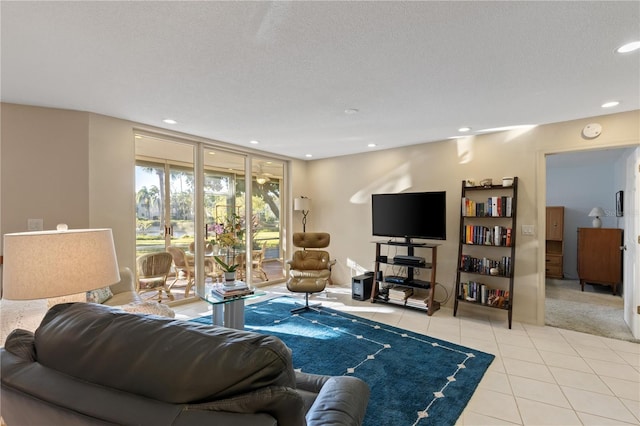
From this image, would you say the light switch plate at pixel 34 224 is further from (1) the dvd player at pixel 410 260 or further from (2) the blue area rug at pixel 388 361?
(1) the dvd player at pixel 410 260

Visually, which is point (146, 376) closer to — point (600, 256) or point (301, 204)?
point (301, 204)

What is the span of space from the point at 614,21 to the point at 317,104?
2.10 metres

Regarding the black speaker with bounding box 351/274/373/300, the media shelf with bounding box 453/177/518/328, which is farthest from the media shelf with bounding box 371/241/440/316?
the media shelf with bounding box 453/177/518/328

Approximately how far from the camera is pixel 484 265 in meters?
3.81

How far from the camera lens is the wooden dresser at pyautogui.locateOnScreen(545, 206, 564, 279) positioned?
604 cm

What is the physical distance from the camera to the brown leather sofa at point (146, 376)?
27.1 inches

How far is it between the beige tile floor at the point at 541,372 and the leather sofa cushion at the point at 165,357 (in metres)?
1.86

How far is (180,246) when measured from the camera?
14.3ft

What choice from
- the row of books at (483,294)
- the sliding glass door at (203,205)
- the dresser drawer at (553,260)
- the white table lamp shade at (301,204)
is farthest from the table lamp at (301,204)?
the dresser drawer at (553,260)

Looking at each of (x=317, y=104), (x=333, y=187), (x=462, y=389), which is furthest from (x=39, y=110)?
(x=462, y=389)

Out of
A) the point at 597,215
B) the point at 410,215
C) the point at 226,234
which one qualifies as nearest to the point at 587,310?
the point at 597,215

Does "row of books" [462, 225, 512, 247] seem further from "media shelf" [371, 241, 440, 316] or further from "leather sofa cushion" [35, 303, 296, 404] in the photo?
"leather sofa cushion" [35, 303, 296, 404]

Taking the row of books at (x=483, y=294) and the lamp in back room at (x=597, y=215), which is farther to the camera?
the lamp in back room at (x=597, y=215)

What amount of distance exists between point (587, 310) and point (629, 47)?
366cm
